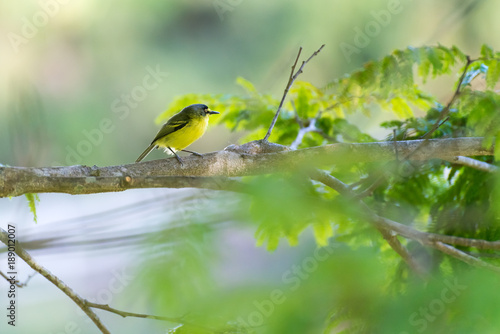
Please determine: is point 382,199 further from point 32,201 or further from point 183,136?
point 32,201

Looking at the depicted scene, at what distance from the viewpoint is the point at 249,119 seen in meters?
2.56

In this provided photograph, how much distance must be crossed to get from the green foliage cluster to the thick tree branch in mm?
71

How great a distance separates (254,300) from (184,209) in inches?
4.7

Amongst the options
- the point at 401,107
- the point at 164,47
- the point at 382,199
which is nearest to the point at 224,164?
the point at 382,199

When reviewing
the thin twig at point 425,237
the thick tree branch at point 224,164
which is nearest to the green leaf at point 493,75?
the thick tree branch at point 224,164

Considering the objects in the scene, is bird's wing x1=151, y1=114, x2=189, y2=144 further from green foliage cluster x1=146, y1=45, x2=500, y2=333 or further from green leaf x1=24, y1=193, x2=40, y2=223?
green leaf x1=24, y1=193, x2=40, y2=223

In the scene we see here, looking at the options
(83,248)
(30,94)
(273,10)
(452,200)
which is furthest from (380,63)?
(273,10)

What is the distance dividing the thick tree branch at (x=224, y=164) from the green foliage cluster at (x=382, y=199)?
2.8 inches

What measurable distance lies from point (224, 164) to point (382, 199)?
83 centimetres

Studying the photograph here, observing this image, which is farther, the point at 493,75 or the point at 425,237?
the point at 493,75

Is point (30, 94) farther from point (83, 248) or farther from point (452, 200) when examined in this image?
point (452, 200)

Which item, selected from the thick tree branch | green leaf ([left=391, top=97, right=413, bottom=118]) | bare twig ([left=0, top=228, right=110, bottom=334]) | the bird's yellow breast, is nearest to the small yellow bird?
the bird's yellow breast

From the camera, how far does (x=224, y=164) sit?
5.13ft

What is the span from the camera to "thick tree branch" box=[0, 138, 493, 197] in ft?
3.66
